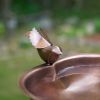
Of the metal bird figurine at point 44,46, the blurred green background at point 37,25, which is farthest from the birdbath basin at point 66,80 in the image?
the blurred green background at point 37,25

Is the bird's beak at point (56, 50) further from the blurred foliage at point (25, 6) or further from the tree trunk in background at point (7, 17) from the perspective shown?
the blurred foliage at point (25, 6)

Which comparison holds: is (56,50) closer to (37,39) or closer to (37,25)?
(37,39)

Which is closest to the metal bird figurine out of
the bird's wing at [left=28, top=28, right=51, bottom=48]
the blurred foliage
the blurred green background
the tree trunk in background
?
the bird's wing at [left=28, top=28, right=51, bottom=48]

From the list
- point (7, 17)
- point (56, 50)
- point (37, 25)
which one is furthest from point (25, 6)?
point (56, 50)

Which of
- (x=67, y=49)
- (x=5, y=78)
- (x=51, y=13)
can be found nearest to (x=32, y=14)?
(x=51, y=13)

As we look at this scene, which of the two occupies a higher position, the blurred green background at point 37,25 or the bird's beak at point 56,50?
the blurred green background at point 37,25

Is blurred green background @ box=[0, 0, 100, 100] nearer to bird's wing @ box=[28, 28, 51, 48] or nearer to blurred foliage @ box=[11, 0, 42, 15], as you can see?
blurred foliage @ box=[11, 0, 42, 15]

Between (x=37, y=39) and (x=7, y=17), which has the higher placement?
(x=7, y=17)
